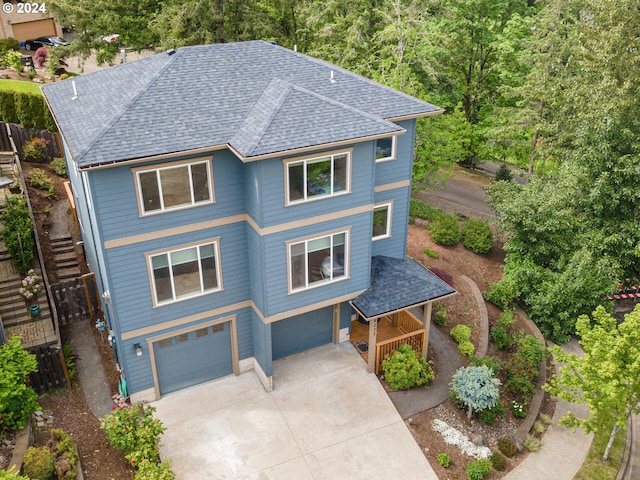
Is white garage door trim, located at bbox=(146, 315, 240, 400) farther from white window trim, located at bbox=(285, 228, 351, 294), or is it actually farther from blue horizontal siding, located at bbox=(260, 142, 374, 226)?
blue horizontal siding, located at bbox=(260, 142, 374, 226)

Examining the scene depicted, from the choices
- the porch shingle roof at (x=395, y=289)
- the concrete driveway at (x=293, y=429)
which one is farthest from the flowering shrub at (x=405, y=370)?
the porch shingle roof at (x=395, y=289)

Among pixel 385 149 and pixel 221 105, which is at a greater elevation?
pixel 221 105

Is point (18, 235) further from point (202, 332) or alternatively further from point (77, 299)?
point (202, 332)

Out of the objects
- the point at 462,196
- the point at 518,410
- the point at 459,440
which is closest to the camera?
the point at 459,440

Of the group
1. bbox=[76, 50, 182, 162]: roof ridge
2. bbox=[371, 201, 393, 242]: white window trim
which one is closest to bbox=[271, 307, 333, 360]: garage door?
bbox=[371, 201, 393, 242]: white window trim

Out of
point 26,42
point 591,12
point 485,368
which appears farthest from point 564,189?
point 26,42

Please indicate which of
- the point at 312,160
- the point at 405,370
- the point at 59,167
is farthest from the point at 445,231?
the point at 59,167
